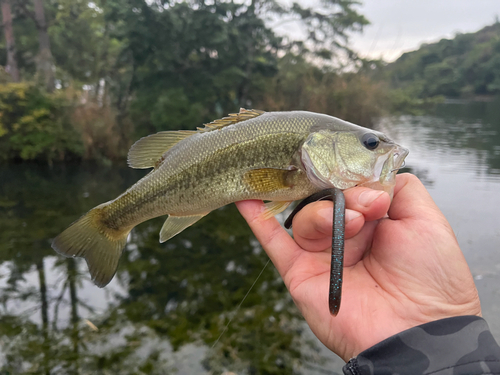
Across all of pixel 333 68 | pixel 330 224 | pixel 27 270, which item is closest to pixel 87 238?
pixel 330 224

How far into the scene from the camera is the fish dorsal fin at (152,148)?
2.44 metres

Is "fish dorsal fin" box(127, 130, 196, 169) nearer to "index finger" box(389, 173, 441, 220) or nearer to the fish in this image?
the fish

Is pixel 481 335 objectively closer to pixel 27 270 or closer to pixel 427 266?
pixel 427 266

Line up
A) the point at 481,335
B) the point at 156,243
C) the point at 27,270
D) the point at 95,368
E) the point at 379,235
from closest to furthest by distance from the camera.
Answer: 1. the point at 481,335
2. the point at 379,235
3. the point at 95,368
4. the point at 27,270
5. the point at 156,243

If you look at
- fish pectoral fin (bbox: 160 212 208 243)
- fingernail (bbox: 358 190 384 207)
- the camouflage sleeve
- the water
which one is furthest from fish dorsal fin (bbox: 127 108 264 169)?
the water

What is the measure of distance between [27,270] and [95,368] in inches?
139

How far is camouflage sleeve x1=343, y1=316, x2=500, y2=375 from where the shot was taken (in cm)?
153

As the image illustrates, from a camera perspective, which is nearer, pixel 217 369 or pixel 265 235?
pixel 265 235

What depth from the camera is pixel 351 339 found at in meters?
1.80

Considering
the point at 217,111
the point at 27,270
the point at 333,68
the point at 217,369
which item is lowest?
the point at 217,369

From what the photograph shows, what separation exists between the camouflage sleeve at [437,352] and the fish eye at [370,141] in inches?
41.1

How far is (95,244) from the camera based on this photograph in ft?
7.82

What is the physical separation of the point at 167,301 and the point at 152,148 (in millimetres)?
4319

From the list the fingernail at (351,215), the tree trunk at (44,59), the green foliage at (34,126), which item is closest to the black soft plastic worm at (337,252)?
the fingernail at (351,215)
